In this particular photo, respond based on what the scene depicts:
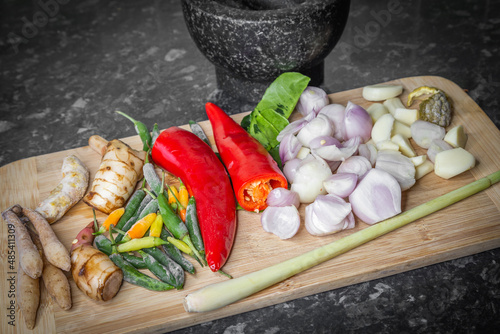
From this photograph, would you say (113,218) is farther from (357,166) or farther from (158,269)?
(357,166)

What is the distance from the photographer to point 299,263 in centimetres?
134

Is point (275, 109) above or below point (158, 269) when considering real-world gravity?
above

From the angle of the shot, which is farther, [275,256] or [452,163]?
[452,163]

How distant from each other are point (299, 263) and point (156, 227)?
0.44 meters

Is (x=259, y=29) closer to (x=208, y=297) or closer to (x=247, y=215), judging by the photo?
(x=247, y=215)

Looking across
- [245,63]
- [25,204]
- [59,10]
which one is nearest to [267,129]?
[245,63]

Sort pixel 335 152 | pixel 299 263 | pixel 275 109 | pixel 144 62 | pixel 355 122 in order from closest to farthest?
pixel 299 263
pixel 335 152
pixel 355 122
pixel 275 109
pixel 144 62

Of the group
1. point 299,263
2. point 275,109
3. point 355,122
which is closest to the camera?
point 299,263

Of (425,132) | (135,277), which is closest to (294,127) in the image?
(425,132)

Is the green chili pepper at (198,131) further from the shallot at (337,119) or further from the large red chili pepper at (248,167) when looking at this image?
the shallot at (337,119)

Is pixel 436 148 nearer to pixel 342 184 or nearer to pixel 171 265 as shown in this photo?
pixel 342 184

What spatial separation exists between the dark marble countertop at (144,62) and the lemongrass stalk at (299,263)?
20cm

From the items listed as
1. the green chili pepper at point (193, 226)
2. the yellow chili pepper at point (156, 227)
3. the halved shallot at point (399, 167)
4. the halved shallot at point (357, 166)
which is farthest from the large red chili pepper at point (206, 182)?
the halved shallot at point (399, 167)

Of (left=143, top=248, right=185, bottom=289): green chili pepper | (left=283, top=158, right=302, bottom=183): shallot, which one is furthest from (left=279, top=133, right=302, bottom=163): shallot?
(left=143, top=248, right=185, bottom=289): green chili pepper
